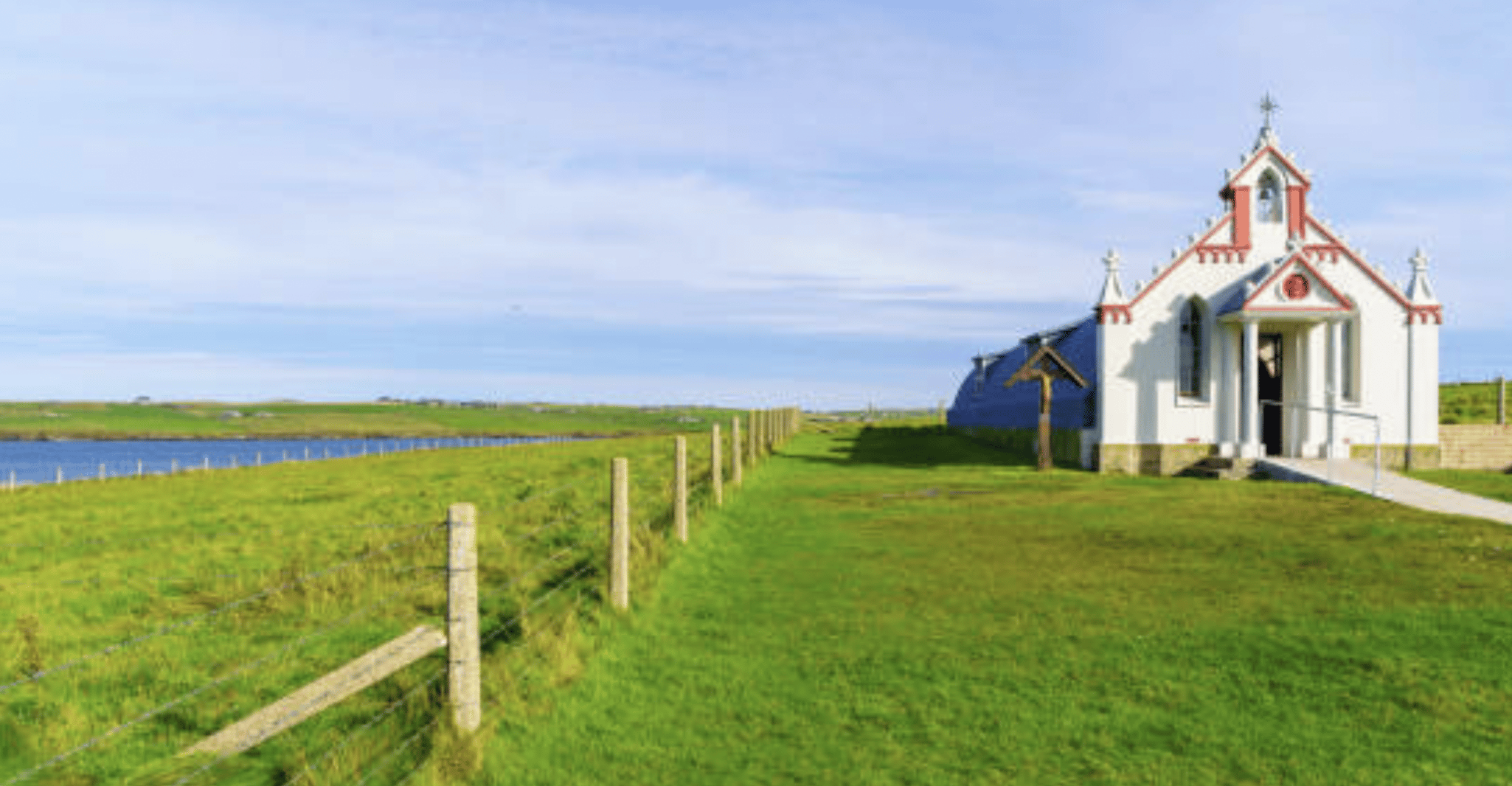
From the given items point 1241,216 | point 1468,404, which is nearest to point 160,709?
point 1241,216

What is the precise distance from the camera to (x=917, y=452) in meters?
39.5

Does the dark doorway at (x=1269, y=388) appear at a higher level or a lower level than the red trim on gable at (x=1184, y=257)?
lower

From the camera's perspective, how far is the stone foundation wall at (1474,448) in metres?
29.2

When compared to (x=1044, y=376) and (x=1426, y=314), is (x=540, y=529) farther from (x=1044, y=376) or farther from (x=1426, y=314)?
(x=1426, y=314)

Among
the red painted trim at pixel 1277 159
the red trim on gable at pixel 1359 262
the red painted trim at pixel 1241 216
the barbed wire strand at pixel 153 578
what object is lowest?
the barbed wire strand at pixel 153 578

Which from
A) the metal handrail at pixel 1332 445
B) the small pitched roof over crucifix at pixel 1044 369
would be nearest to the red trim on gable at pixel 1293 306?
the metal handrail at pixel 1332 445

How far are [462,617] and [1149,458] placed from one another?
2566cm

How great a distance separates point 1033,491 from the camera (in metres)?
23.0

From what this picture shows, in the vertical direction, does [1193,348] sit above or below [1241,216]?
below

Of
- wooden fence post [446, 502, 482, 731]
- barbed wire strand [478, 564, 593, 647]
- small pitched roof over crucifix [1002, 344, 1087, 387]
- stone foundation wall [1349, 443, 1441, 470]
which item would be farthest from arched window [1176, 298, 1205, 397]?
wooden fence post [446, 502, 482, 731]

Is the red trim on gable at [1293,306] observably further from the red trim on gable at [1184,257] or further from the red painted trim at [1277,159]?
the red painted trim at [1277,159]

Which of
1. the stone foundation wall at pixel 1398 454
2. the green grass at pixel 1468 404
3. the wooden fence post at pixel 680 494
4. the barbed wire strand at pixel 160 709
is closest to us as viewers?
the barbed wire strand at pixel 160 709

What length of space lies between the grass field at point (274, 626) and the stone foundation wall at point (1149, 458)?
11.8 meters

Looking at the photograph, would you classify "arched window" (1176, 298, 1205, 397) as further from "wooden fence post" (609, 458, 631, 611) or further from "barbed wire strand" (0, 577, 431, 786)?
"barbed wire strand" (0, 577, 431, 786)
